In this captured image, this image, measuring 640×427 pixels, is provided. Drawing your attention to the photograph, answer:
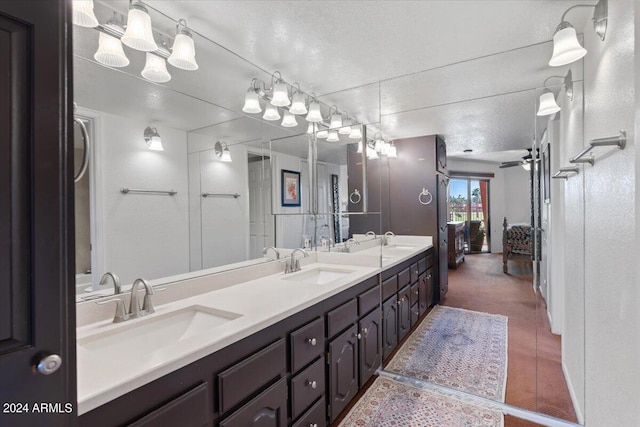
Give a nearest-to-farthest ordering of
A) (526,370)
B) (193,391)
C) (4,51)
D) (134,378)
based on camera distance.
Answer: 1. (4,51)
2. (134,378)
3. (193,391)
4. (526,370)

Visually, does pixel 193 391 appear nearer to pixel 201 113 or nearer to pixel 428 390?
pixel 201 113

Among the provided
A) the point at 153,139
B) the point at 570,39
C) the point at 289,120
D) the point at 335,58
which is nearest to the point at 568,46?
the point at 570,39

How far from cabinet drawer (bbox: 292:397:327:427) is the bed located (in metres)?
2.48

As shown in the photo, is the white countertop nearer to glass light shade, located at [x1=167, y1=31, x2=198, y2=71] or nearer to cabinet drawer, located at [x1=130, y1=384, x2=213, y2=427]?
cabinet drawer, located at [x1=130, y1=384, x2=213, y2=427]

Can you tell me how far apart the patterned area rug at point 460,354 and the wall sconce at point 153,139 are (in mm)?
2285

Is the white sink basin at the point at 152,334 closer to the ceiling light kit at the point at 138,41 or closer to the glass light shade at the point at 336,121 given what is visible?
the ceiling light kit at the point at 138,41

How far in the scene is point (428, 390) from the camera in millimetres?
2102

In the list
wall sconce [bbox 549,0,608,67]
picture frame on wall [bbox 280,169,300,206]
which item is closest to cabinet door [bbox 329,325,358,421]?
picture frame on wall [bbox 280,169,300,206]

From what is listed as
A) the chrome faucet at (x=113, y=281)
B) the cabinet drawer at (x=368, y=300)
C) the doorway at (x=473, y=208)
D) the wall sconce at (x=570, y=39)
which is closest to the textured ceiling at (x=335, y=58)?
the wall sconce at (x=570, y=39)

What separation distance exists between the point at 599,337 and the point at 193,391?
5.73 ft

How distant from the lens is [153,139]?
1.49 meters

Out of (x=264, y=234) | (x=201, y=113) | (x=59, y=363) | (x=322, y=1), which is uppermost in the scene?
(x=322, y=1)

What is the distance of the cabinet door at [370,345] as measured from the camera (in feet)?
6.55

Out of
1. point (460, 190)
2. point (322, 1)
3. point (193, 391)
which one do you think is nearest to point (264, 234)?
point (193, 391)
